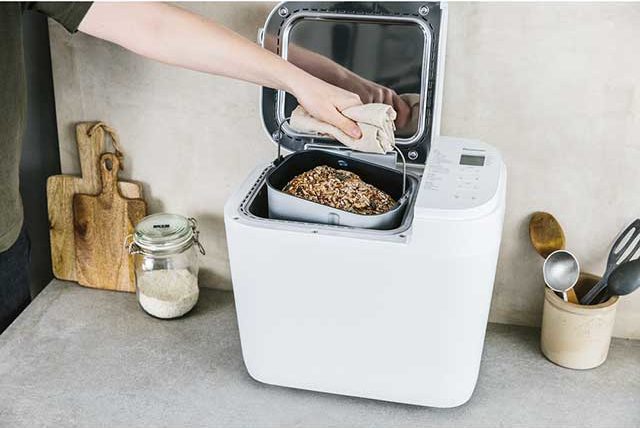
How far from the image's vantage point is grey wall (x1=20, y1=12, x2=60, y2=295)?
146cm

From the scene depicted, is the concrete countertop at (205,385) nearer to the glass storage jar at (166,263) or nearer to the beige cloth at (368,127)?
the glass storage jar at (166,263)

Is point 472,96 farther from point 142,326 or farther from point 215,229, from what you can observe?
point 142,326

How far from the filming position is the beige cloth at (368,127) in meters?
1.10

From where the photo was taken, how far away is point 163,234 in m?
1.39

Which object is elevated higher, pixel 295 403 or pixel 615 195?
pixel 615 195

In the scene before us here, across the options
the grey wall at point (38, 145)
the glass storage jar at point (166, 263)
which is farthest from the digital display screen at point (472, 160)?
the grey wall at point (38, 145)

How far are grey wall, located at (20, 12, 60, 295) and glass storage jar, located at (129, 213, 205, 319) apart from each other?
0.27m

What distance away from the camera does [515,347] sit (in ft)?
4.52

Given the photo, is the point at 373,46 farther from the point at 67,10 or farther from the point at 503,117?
the point at 67,10

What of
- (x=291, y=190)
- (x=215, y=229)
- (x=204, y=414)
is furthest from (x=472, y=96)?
(x=204, y=414)

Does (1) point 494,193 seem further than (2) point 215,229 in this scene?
No

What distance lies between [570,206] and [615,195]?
0.23 ft

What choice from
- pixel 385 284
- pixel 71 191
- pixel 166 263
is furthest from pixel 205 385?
pixel 71 191

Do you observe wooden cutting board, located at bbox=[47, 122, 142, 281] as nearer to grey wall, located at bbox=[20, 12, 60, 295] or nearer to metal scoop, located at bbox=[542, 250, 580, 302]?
grey wall, located at bbox=[20, 12, 60, 295]
